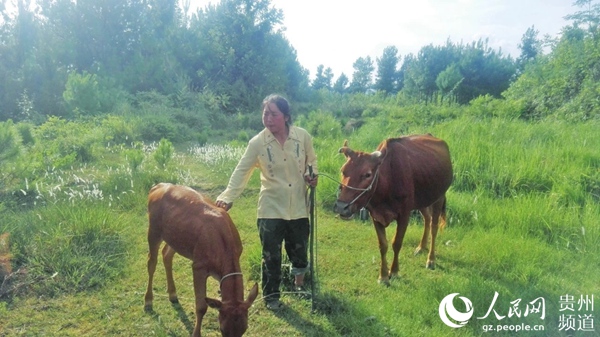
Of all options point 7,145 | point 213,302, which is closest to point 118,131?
point 7,145

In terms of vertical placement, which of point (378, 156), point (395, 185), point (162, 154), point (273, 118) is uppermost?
point (273, 118)

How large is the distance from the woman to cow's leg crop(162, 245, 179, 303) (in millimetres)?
897

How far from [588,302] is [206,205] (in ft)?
12.9

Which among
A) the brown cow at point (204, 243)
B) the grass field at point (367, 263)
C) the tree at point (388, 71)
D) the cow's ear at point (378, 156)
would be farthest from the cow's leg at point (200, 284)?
the tree at point (388, 71)

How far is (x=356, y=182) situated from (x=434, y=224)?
1.81 metres

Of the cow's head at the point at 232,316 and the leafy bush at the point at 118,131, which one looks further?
the leafy bush at the point at 118,131

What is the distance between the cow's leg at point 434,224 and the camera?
510cm

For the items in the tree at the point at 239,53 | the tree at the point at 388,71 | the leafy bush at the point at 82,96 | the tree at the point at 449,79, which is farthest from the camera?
the tree at the point at 388,71

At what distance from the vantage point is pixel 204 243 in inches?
130

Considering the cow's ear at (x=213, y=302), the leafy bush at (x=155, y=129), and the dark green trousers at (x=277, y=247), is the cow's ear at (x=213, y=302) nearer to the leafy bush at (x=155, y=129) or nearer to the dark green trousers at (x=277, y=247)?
the dark green trousers at (x=277, y=247)

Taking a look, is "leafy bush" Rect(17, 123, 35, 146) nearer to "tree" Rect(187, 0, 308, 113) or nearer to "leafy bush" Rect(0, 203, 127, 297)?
"leafy bush" Rect(0, 203, 127, 297)

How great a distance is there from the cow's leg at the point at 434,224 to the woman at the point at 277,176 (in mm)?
2000

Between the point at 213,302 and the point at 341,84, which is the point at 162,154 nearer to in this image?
the point at 213,302

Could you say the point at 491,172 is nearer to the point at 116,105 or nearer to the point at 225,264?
the point at 225,264
